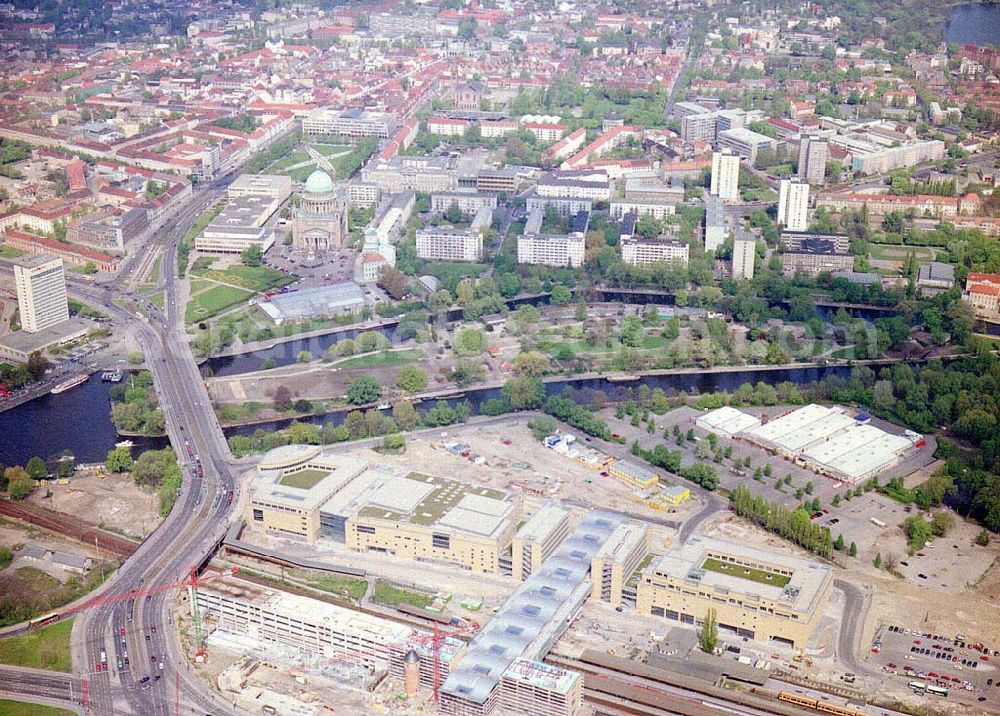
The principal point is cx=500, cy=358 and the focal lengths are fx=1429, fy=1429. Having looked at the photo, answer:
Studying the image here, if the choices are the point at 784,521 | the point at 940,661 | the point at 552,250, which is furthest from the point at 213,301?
the point at 940,661

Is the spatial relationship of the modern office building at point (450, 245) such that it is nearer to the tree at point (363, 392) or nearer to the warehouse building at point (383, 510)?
the tree at point (363, 392)

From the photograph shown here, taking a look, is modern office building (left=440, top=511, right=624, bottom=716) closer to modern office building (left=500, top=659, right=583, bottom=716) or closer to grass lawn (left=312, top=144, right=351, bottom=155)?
modern office building (left=500, top=659, right=583, bottom=716)

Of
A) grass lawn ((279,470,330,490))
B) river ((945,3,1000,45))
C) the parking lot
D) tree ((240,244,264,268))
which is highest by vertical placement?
river ((945,3,1000,45))

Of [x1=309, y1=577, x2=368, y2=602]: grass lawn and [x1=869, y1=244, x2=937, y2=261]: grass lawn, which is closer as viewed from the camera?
[x1=309, y1=577, x2=368, y2=602]: grass lawn

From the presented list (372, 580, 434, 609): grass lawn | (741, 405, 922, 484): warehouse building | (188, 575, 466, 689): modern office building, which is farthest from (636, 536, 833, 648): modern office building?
(741, 405, 922, 484): warehouse building

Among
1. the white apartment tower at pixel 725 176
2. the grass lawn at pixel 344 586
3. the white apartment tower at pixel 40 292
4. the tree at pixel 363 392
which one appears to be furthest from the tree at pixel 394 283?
the grass lawn at pixel 344 586

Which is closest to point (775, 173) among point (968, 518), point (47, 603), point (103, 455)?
point (968, 518)
